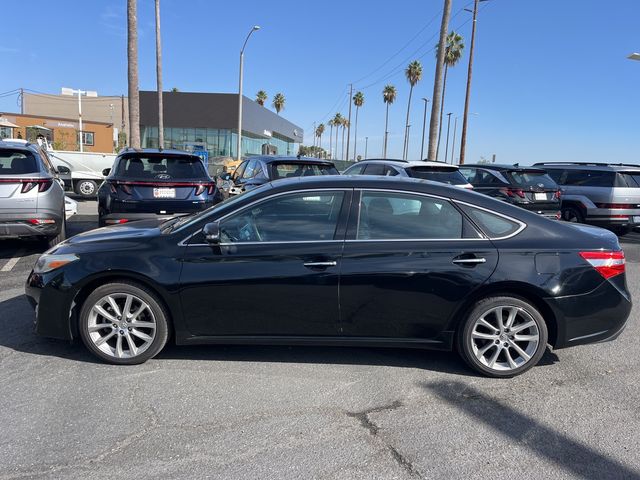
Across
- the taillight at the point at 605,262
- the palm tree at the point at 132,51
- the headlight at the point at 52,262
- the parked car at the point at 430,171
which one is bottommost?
the headlight at the point at 52,262

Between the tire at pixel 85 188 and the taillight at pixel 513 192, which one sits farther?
the tire at pixel 85 188

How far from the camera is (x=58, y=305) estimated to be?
155 inches

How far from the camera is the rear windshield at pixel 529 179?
11.1 metres

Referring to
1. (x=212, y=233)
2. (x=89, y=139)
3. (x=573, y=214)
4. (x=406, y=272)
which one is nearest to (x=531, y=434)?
(x=406, y=272)

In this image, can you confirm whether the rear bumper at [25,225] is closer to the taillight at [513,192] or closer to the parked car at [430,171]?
the parked car at [430,171]

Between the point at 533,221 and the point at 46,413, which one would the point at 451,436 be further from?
the point at 46,413

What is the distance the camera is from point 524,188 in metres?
11.0

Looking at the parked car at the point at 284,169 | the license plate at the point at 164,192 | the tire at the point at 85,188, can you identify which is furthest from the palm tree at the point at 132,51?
the license plate at the point at 164,192

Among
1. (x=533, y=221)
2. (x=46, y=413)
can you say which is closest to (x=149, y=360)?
(x=46, y=413)

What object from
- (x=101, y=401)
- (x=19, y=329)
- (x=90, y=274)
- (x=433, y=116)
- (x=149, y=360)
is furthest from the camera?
(x=433, y=116)

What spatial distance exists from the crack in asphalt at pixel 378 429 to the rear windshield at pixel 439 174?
678 cm

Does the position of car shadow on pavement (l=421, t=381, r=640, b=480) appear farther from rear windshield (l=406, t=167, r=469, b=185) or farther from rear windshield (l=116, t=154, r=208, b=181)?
rear windshield (l=406, t=167, r=469, b=185)

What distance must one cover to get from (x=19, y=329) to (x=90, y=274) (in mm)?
1477

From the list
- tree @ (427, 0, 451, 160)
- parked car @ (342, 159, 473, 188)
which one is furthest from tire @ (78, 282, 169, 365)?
tree @ (427, 0, 451, 160)
